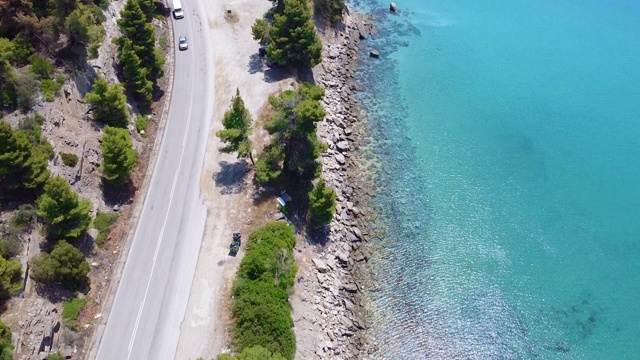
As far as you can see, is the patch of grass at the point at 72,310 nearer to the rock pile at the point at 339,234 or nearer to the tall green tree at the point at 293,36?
the rock pile at the point at 339,234

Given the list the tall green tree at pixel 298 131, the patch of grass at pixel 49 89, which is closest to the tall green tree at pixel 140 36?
the patch of grass at pixel 49 89

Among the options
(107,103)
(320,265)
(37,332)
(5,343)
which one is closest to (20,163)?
(107,103)

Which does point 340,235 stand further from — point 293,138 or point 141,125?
point 141,125

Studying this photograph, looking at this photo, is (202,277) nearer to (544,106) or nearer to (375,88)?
(375,88)

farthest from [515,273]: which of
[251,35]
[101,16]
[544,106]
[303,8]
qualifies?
[101,16]

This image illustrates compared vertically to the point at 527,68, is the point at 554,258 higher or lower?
lower

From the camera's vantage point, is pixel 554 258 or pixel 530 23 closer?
pixel 554 258
